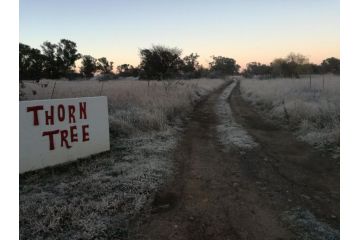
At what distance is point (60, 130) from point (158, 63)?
21.4 meters

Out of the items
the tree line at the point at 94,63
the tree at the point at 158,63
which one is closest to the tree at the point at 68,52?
the tree line at the point at 94,63

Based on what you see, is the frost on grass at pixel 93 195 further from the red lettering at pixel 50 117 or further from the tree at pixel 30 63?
the tree at pixel 30 63

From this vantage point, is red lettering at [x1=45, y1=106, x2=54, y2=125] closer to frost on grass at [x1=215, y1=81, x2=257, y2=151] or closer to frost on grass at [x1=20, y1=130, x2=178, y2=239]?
frost on grass at [x1=20, y1=130, x2=178, y2=239]

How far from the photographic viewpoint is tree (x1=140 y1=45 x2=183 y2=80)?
90.2ft

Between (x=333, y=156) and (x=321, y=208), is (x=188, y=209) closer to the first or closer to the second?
(x=321, y=208)

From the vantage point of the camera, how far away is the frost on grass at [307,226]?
160 inches

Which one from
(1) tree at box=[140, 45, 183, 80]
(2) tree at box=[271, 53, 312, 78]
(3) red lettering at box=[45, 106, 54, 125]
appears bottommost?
(3) red lettering at box=[45, 106, 54, 125]

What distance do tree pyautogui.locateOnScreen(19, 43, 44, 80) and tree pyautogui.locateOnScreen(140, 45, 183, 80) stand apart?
14.8 m

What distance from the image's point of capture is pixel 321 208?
4.89 metres

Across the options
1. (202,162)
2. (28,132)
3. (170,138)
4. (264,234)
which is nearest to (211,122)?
(170,138)

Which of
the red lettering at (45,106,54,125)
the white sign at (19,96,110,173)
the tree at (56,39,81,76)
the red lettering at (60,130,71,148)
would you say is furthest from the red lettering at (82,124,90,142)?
the tree at (56,39,81,76)

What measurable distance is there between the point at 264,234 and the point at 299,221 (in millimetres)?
654

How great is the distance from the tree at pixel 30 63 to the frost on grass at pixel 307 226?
1040 centimetres
